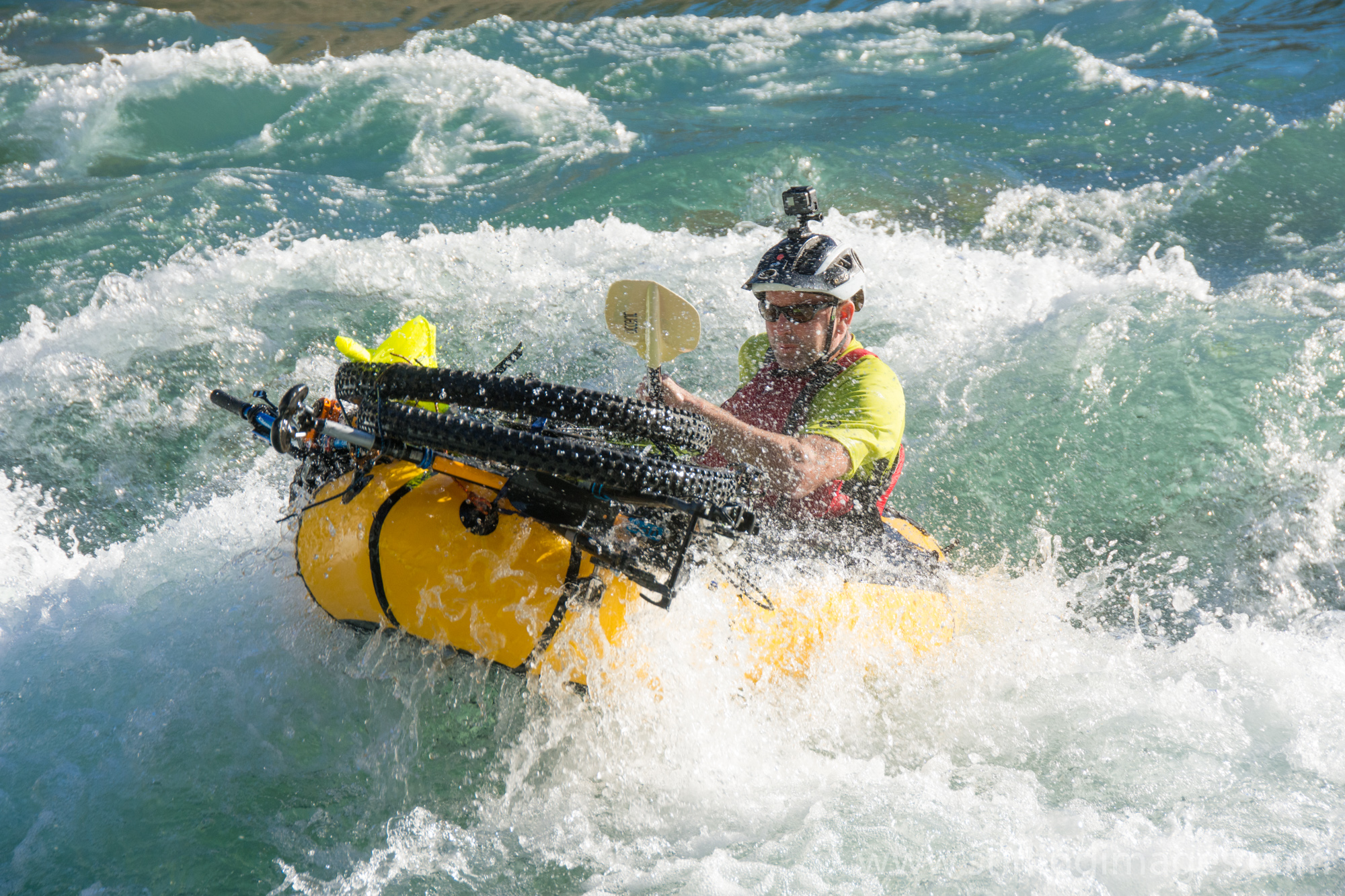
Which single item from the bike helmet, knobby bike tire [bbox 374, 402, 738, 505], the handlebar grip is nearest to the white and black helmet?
the bike helmet

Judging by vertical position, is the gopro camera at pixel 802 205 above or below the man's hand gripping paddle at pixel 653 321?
above

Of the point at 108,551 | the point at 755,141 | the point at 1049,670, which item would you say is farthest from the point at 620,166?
the point at 1049,670

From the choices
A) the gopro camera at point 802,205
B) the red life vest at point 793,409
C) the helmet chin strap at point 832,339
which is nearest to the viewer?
the red life vest at point 793,409

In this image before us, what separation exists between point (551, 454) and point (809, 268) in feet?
4.35

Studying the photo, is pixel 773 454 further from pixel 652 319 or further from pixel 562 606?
pixel 562 606

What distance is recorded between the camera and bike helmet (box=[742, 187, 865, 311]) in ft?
9.57

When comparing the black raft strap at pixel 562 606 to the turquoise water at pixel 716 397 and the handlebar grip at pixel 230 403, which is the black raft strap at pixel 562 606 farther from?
the handlebar grip at pixel 230 403

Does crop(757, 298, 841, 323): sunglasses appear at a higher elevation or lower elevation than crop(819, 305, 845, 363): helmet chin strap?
higher

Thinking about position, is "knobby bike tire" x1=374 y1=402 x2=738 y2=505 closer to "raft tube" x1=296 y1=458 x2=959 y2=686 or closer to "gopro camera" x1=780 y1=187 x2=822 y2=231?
"raft tube" x1=296 y1=458 x2=959 y2=686

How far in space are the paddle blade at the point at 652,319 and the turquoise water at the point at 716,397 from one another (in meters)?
0.82

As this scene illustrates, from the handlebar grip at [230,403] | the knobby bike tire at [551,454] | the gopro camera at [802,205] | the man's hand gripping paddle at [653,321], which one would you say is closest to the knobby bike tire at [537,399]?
the knobby bike tire at [551,454]

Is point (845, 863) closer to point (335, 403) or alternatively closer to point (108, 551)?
point (335, 403)

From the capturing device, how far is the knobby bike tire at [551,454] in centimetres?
199

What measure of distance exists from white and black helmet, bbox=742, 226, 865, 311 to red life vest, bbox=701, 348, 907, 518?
0.80 ft
